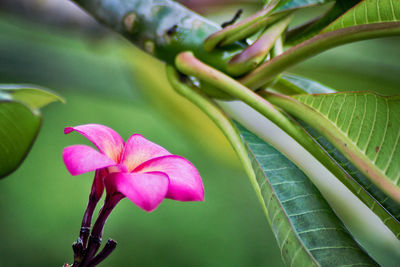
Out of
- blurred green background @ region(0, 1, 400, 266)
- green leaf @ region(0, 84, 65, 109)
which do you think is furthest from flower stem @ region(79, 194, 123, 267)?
blurred green background @ region(0, 1, 400, 266)

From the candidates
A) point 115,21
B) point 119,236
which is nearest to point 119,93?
point 119,236

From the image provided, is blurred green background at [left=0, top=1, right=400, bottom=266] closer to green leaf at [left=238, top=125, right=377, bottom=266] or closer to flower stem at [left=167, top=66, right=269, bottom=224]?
flower stem at [left=167, top=66, right=269, bottom=224]

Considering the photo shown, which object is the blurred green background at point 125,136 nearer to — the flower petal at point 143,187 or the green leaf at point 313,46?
the green leaf at point 313,46

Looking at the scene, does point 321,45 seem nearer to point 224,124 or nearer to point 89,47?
point 224,124

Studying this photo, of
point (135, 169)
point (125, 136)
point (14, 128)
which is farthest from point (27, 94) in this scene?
point (125, 136)

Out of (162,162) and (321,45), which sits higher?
(321,45)

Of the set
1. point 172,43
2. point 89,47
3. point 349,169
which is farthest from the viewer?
point 89,47

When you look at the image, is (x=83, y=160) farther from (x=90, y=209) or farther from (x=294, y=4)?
(x=294, y=4)
